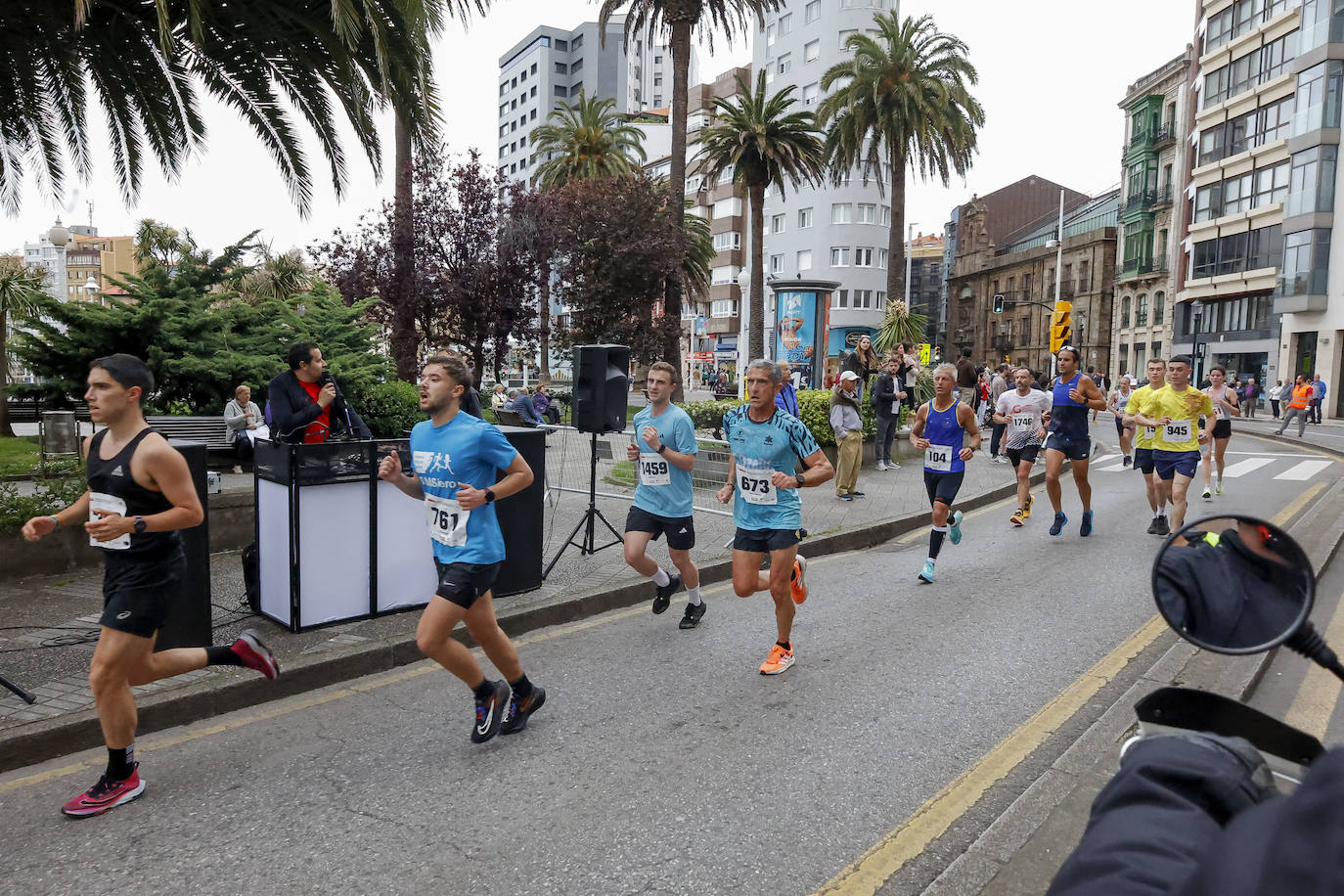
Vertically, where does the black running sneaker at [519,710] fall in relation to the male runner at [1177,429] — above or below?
below

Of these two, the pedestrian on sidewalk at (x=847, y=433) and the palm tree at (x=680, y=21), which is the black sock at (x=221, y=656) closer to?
the pedestrian on sidewalk at (x=847, y=433)

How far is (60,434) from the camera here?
11172 mm

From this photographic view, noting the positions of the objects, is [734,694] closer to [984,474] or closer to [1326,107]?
[984,474]

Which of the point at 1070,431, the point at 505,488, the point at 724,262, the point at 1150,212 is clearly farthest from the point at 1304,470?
the point at 724,262

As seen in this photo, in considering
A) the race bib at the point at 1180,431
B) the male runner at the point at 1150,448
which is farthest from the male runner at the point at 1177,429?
the male runner at the point at 1150,448

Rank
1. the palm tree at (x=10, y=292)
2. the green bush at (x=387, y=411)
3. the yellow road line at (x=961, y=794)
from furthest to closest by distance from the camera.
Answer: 1. the palm tree at (x=10, y=292)
2. the green bush at (x=387, y=411)
3. the yellow road line at (x=961, y=794)

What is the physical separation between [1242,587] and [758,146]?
34365mm

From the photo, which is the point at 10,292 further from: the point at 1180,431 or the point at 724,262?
the point at 724,262

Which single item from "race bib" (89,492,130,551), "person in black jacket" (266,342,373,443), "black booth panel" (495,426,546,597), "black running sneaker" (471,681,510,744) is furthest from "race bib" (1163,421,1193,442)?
"race bib" (89,492,130,551)

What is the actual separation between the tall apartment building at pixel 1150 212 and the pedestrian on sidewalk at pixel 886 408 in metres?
43.4

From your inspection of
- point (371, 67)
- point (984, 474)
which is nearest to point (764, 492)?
point (371, 67)

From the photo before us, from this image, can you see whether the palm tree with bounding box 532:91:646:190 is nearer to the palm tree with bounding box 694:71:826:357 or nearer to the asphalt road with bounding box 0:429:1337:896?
the palm tree with bounding box 694:71:826:357

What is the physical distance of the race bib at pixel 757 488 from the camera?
5871mm

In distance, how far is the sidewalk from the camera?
15.2 feet
